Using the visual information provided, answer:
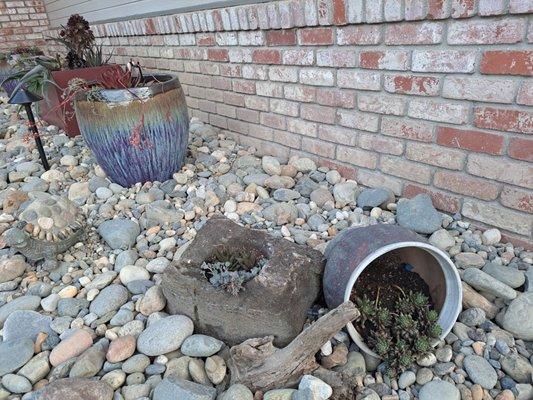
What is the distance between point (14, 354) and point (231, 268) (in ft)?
2.45

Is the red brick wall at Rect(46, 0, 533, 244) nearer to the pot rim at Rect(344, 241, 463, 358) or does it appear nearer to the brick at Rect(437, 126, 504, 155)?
the brick at Rect(437, 126, 504, 155)

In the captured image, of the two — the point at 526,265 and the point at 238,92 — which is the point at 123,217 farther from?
the point at 526,265

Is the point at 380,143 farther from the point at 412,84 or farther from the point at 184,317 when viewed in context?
the point at 184,317

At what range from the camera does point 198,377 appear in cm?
123

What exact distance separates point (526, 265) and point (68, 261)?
1.86 m

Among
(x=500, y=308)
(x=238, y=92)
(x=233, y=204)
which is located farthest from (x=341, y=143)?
(x=500, y=308)

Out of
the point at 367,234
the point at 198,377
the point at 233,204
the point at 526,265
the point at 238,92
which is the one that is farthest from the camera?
the point at 238,92

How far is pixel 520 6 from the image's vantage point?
1.34 m

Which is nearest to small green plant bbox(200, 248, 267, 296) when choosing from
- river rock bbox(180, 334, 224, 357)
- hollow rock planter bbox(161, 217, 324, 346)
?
hollow rock planter bbox(161, 217, 324, 346)

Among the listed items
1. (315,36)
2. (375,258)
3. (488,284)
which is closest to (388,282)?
(375,258)

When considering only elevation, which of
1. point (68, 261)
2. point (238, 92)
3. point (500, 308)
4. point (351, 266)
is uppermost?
point (238, 92)

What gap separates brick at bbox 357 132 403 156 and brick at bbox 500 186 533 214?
0.48 m

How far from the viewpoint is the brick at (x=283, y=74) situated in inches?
87.8

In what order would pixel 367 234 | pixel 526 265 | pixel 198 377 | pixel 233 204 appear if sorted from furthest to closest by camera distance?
1. pixel 233 204
2. pixel 526 265
3. pixel 367 234
4. pixel 198 377
